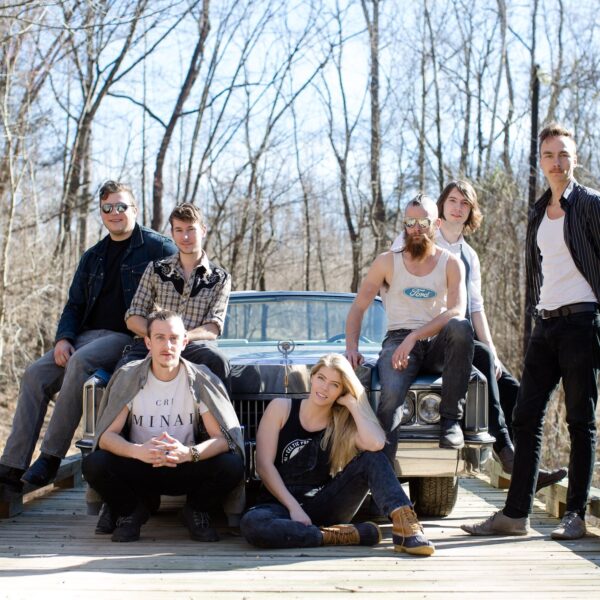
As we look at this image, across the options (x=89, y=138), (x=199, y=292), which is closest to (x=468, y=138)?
(x=89, y=138)

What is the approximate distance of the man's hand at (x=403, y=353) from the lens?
5.28 meters

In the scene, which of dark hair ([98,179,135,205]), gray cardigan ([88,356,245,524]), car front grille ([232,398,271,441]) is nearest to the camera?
gray cardigan ([88,356,245,524])

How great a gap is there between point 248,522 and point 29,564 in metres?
1.15

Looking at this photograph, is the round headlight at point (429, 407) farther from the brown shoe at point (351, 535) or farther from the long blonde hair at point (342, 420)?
the brown shoe at point (351, 535)

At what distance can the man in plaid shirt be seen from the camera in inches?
226

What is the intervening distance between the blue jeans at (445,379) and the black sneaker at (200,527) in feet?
3.66

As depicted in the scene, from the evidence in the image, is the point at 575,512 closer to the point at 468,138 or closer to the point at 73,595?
the point at 73,595

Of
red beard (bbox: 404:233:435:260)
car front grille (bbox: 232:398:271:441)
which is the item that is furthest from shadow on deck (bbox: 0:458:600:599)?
red beard (bbox: 404:233:435:260)

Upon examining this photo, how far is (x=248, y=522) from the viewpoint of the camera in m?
4.93

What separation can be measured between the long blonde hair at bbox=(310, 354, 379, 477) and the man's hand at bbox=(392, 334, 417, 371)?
257 mm

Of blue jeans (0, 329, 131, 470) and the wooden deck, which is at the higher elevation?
blue jeans (0, 329, 131, 470)

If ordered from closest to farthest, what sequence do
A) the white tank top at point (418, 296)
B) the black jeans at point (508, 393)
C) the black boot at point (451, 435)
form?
the black boot at point (451, 435) < the white tank top at point (418, 296) < the black jeans at point (508, 393)

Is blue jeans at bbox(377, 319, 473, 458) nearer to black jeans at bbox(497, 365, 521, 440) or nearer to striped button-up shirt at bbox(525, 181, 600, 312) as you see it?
striped button-up shirt at bbox(525, 181, 600, 312)

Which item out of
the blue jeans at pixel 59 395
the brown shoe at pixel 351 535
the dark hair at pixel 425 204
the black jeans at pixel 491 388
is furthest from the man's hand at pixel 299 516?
the dark hair at pixel 425 204
